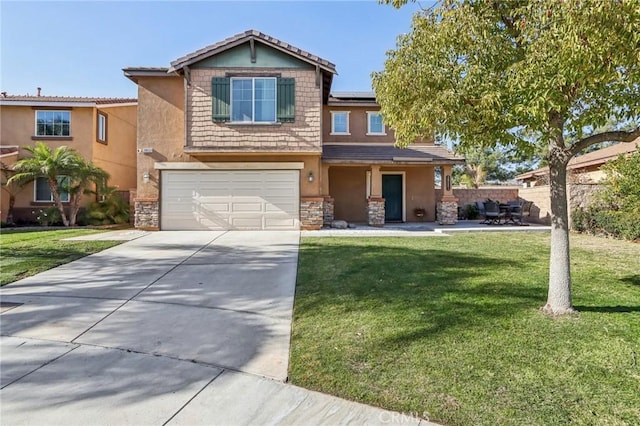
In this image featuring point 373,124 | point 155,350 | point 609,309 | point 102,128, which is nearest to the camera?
point 155,350

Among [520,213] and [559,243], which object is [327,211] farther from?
[559,243]

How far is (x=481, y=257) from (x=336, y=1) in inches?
306

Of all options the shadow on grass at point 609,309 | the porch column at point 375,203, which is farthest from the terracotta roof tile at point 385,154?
the shadow on grass at point 609,309

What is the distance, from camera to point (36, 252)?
8609 mm

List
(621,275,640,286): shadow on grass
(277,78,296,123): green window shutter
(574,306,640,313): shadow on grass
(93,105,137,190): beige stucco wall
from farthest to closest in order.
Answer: (93,105,137,190): beige stucco wall < (277,78,296,123): green window shutter < (621,275,640,286): shadow on grass < (574,306,640,313): shadow on grass

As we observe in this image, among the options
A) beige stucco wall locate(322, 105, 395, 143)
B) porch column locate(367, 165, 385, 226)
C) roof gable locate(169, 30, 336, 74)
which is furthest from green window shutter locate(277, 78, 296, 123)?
porch column locate(367, 165, 385, 226)

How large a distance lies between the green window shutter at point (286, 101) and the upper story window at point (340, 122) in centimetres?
441

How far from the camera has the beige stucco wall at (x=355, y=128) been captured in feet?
56.6

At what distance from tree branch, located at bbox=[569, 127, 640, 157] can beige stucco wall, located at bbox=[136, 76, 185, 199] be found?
12462 millimetres

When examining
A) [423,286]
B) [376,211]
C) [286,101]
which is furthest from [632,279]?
[286,101]

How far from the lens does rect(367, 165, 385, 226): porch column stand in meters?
15.3

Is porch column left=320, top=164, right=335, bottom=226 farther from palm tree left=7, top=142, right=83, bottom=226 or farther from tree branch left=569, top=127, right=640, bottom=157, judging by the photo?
tree branch left=569, top=127, right=640, bottom=157

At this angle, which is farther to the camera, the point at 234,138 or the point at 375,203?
the point at 375,203

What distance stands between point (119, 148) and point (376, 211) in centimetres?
1427
